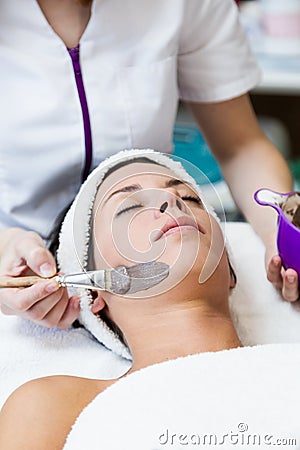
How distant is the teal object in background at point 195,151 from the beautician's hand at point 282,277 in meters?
0.78

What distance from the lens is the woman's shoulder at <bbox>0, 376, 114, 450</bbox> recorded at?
86cm

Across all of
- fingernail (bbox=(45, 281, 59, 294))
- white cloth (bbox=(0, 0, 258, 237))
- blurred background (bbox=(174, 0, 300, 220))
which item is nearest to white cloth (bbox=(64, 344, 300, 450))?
fingernail (bbox=(45, 281, 59, 294))

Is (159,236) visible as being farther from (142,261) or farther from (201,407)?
(201,407)

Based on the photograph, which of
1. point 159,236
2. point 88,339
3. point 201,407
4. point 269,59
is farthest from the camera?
point 269,59

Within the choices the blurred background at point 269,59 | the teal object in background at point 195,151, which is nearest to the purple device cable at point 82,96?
the blurred background at point 269,59

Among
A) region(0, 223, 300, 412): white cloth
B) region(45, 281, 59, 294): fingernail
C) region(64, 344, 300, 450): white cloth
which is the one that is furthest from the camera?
region(0, 223, 300, 412): white cloth

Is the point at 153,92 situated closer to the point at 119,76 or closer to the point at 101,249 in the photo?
the point at 119,76

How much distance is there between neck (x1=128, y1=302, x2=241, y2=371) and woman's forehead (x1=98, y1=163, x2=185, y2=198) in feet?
0.58

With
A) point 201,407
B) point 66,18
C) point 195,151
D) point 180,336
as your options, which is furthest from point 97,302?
point 195,151

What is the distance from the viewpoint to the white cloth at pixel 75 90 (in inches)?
42.9

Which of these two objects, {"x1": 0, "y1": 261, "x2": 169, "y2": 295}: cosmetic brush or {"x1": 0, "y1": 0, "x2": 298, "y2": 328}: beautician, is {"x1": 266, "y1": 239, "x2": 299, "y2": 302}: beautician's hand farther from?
{"x1": 0, "y1": 261, "x2": 169, "y2": 295}: cosmetic brush

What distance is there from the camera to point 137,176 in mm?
1025

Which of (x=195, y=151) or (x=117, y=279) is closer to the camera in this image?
(x=117, y=279)

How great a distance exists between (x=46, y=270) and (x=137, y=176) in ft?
0.61
